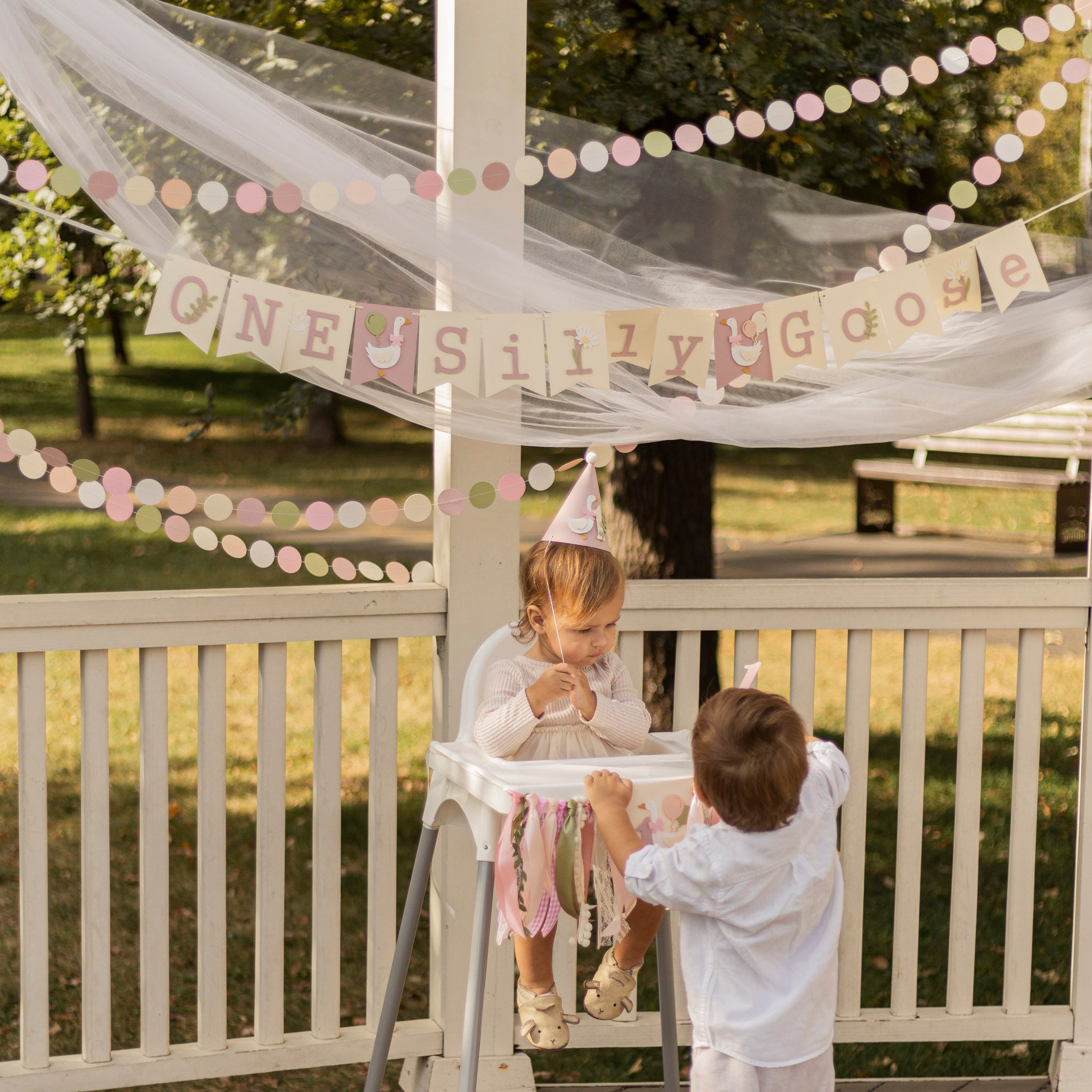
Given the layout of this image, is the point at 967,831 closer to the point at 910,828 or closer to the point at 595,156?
the point at 910,828

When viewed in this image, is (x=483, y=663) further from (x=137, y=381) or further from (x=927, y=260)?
(x=137, y=381)

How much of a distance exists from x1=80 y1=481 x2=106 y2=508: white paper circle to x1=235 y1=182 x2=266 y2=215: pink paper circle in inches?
19.8

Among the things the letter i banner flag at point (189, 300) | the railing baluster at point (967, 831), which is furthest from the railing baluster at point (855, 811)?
the letter i banner flag at point (189, 300)

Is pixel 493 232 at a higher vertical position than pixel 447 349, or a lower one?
higher

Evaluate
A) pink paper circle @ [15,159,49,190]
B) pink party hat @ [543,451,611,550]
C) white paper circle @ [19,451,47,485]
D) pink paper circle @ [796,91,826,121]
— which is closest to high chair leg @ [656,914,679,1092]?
→ pink party hat @ [543,451,611,550]

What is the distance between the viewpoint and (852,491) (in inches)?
439

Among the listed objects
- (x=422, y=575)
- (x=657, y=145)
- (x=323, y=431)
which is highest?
(x=657, y=145)

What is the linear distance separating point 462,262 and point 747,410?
577 millimetres

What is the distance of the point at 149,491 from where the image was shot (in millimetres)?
2281

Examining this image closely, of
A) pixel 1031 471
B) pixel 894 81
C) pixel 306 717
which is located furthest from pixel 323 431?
pixel 894 81

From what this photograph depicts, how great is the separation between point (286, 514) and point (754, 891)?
1035 millimetres

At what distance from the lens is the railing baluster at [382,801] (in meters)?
2.58

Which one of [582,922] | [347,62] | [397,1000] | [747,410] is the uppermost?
[347,62]

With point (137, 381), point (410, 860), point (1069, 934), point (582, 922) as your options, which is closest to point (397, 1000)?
point (582, 922)
